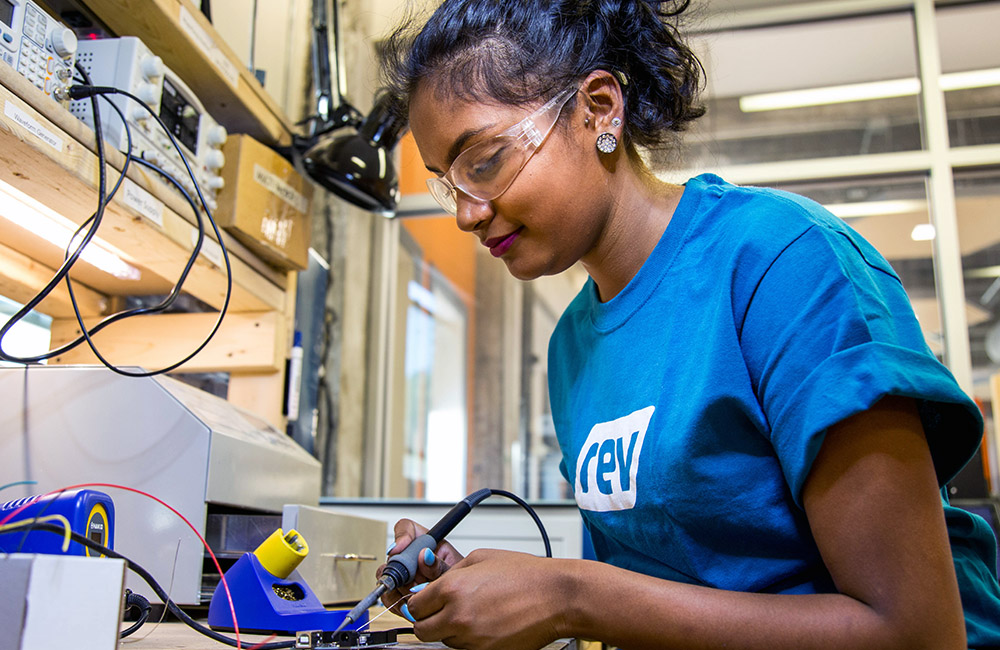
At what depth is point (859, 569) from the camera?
1.98 ft

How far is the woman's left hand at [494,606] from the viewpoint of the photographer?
0.63 m

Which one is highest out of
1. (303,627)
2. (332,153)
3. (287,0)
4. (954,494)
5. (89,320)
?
(287,0)

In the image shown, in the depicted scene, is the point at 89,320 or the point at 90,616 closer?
the point at 90,616

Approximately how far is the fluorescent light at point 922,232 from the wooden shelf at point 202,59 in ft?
6.79

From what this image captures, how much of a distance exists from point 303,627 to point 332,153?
3.31ft

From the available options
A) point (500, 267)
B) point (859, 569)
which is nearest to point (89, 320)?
point (859, 569)

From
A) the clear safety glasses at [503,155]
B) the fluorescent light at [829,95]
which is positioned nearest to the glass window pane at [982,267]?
the fluorescent light at [829,95]

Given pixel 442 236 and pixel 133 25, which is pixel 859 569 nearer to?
pixel 133 25

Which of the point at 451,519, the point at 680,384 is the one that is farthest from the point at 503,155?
the point at 451,519

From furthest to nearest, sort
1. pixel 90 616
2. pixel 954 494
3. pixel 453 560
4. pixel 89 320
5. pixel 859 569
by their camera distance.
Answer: pixel 954 494 → pixel 89 320 → pixel 453 560 → pixel 859 569 → pixel 90 616

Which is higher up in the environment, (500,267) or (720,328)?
(500,267)

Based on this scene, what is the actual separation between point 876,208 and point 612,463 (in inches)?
Result: 89.2

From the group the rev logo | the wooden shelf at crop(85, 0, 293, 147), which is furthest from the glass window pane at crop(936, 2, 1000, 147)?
the rev logo

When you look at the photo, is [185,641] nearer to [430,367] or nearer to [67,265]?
[67,265]
